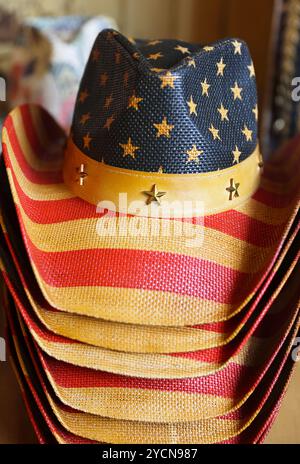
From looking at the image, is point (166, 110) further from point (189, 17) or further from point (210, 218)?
point (189, 17)

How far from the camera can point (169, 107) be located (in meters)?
0.78

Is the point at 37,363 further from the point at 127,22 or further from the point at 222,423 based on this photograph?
the point at 127,22

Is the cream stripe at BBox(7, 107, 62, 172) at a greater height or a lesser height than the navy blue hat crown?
lesser

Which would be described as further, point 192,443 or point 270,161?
point 270,161

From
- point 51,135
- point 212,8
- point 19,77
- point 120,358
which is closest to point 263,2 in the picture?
point 212,8

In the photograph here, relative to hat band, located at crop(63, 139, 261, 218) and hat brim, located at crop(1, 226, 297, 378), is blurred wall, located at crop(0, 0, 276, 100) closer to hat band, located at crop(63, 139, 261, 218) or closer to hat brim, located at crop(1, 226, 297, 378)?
hat band, located at crop(63, 139, 261, 218)

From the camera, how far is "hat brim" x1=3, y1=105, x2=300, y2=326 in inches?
29.0

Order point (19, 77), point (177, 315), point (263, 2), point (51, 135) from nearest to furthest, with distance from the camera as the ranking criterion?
point (177, 315) < point (51, 135) < point (19, 77) < point (263, 2)

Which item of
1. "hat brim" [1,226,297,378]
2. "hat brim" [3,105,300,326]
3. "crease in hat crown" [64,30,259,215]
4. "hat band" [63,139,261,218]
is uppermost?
"crease in hat crown" [64,30,259,215]

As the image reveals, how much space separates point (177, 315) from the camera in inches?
28.9

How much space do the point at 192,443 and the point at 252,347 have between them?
15cm

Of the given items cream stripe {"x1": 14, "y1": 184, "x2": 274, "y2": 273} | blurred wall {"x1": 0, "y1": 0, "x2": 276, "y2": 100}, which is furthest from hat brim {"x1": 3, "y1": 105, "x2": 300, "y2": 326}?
blurred wall {"x1": 0, "y1": 0, "x2": 276, "y2": 100}

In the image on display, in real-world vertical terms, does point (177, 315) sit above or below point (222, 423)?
above

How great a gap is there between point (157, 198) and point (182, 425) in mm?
306
